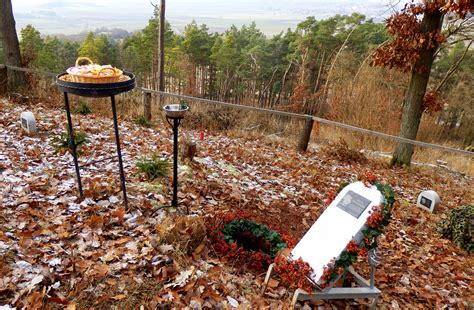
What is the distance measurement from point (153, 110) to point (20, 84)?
3.65 m

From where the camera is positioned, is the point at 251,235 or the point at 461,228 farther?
the point at 461,228

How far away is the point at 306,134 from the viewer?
24.9ft

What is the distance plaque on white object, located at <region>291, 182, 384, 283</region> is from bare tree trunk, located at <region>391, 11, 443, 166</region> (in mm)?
5016

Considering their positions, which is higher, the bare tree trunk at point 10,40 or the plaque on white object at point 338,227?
the bare tree trunk at point 10,40

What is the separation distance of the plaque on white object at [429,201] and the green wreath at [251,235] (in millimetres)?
3296

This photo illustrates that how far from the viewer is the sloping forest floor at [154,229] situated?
2.62 metres

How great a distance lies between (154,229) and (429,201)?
14.9ft

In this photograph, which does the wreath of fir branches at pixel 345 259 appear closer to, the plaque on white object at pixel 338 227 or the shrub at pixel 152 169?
the plaque on white object at pixel 338 227

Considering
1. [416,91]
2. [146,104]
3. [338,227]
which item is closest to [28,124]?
[146,104]

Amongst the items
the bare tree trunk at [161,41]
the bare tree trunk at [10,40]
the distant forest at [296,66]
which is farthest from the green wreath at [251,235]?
the distant forest at [296,66]

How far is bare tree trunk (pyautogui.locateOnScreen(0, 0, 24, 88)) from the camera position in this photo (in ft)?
25.1

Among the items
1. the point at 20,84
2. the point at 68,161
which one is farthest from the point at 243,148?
the point at 20,84

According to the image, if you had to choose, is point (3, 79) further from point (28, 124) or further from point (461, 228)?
point (461, 228)

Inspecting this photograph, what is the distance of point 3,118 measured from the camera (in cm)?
618
